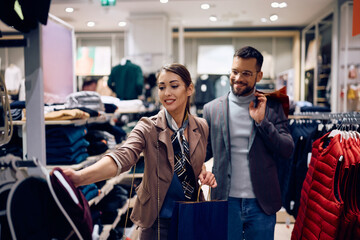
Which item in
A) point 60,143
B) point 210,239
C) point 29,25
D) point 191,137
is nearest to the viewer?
point 29,25

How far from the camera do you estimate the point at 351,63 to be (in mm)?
6305

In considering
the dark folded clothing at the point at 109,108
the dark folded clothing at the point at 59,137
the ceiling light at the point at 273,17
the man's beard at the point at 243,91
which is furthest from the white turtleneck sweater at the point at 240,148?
the ceiling light at the point at 273,17

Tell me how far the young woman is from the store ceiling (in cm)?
493

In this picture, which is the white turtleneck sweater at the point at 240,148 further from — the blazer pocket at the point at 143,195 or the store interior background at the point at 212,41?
the store interior background at the point at 212,41

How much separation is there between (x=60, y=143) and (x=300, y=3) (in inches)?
230

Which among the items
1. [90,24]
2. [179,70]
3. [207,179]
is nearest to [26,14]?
[179,70]

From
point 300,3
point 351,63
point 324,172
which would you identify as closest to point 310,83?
point 351,63

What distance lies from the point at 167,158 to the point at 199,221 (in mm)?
340

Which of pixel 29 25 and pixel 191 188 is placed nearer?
pixel 29 25

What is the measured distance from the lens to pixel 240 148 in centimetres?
189

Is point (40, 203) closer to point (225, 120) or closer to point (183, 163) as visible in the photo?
point (183, 163)

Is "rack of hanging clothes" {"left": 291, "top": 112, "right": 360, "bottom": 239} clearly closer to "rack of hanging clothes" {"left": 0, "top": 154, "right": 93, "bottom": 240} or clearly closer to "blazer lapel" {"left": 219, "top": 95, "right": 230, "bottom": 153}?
"blazer lapel" {"left": 219, "top": 95, "right": 230, "bottom": 153}

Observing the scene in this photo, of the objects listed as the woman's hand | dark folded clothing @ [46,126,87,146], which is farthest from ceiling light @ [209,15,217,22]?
the woman's hand

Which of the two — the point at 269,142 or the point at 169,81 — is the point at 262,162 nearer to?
the point at 269,142
